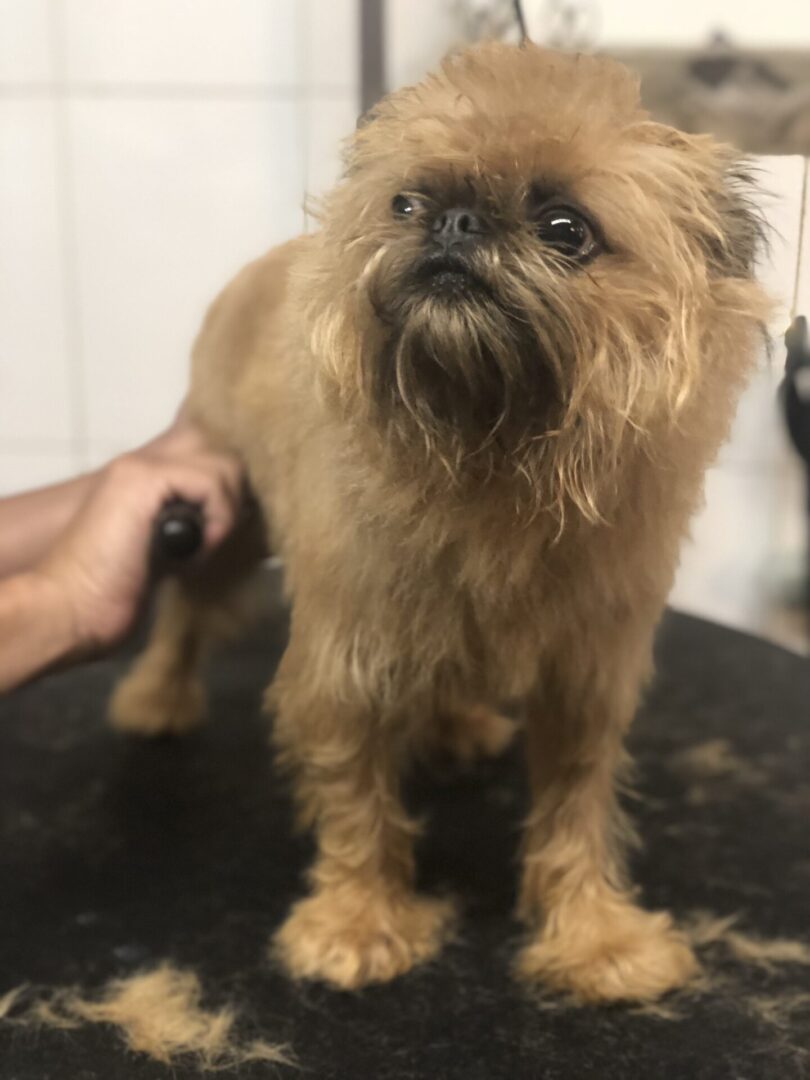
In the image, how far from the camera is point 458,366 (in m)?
0.61

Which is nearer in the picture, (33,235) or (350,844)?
(350,844)

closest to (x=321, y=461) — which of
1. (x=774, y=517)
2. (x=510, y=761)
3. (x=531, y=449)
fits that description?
(x=531, y=449)

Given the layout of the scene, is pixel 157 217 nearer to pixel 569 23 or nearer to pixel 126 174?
pixel 126 174

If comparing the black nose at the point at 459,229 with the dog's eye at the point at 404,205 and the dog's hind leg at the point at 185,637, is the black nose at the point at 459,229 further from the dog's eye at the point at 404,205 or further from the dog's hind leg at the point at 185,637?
the dog's hind leg at the point at 185,637

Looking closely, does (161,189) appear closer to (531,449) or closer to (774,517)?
(531,449)

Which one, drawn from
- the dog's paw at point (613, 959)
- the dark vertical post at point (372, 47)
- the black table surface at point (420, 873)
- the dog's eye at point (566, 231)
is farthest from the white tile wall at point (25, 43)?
the dog's paw at point (613, 959)

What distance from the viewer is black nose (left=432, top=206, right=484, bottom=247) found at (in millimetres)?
589

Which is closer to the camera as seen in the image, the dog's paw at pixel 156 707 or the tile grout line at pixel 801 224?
the tile grout line at pixel 801 224

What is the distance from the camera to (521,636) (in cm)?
74

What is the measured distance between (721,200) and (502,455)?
195 mm

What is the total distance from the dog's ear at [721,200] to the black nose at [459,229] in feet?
0.40

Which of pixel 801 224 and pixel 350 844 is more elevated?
pixel 801 224

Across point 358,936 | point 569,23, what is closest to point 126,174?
point 569,23

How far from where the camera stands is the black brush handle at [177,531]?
3.27 feet
